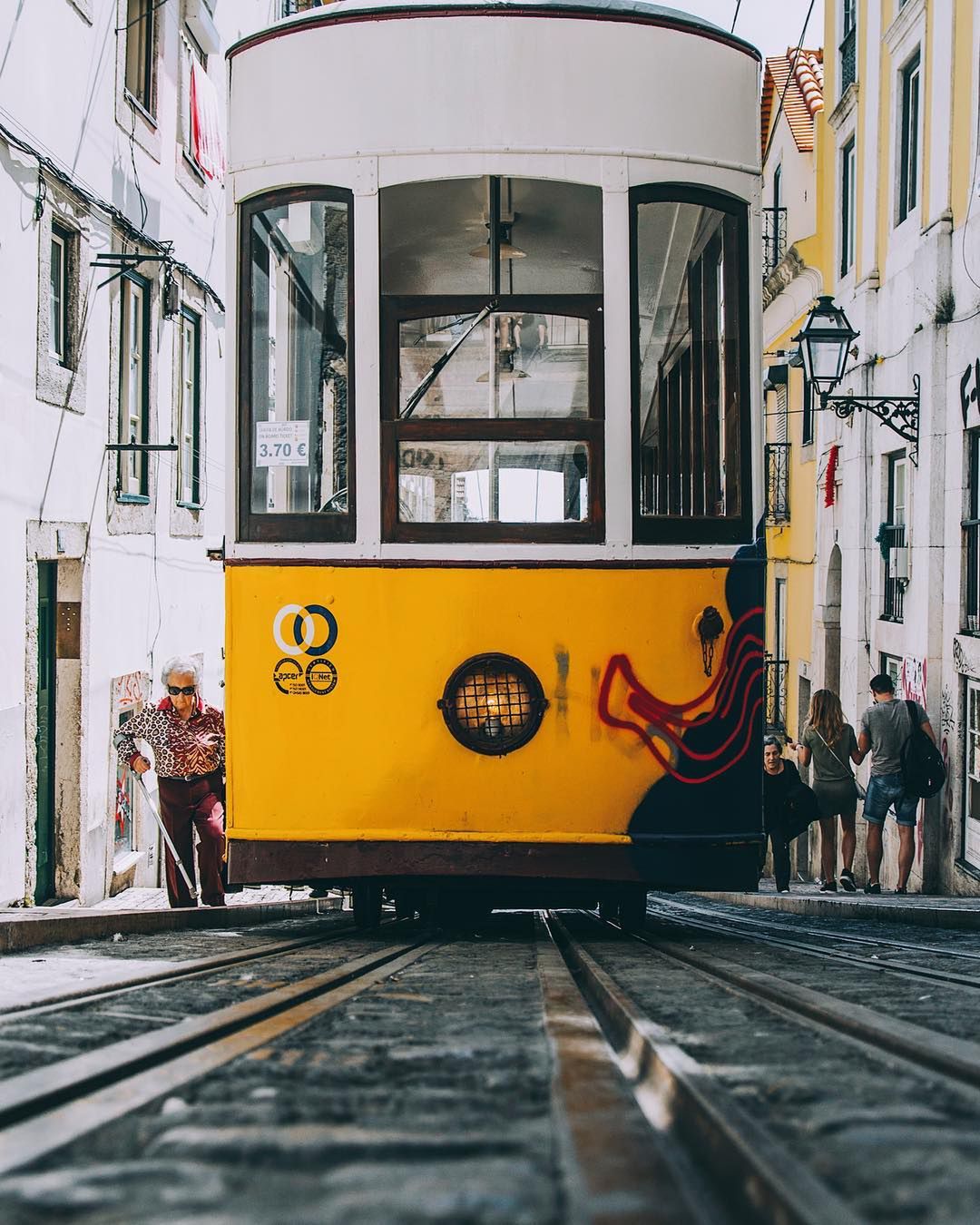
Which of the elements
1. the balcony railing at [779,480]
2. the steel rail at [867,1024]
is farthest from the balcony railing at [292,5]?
the steel rail at [867,1024]

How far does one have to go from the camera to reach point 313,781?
5.98m

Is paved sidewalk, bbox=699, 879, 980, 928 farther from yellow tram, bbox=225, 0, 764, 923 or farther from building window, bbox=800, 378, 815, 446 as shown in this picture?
building window, bbox=800, 378, 815, 446

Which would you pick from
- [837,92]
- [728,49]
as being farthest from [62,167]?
[837,92]

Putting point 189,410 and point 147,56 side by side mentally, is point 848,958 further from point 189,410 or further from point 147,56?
point 189,410

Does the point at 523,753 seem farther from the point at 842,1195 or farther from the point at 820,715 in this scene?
the point at 820,715

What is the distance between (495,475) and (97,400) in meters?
6.88

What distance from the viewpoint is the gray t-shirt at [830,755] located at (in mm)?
11328

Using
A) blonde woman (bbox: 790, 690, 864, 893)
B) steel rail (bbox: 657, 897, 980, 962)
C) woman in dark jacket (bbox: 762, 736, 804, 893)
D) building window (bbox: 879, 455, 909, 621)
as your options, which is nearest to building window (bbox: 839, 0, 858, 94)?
building window (bbox: 879, 455, 909, 621)

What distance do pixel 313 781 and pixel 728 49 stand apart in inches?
134

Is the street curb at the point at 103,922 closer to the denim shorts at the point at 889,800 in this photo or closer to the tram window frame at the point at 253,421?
the tram window frame at the point at 253,421

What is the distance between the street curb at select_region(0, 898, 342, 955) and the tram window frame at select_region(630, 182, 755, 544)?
2775 mm

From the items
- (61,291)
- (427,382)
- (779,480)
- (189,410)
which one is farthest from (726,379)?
(779,480)

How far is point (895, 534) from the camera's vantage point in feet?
48.8

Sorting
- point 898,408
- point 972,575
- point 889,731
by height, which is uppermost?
point 898,408
